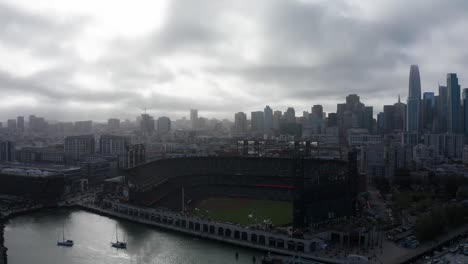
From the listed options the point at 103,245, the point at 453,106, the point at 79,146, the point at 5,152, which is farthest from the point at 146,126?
the point at 103,245

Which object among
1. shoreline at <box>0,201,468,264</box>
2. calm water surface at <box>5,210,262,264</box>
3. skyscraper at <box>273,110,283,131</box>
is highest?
skyscraper at <box>273,110,283,131</box>

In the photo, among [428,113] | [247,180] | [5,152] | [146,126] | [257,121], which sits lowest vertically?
[247,180]

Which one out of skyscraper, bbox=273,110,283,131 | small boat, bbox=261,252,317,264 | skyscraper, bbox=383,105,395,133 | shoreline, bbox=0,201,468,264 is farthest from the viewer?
skyscraper, bbox=273,110,283,131

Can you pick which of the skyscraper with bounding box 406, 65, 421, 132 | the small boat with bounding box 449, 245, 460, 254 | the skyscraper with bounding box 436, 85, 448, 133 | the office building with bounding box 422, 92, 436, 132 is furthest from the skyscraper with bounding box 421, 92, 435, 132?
the small boat with bounding box 449, 245, 460, 254

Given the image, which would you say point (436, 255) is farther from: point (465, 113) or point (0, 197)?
point (465, 113)

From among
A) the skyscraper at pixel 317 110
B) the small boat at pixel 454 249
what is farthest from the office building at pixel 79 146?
the skyscraper at pixel 317 110

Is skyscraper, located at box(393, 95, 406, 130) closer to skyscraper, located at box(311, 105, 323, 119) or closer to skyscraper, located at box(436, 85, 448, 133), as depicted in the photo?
skyscraper, located at box(436, 85, 448, 133)

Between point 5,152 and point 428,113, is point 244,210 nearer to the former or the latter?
point 5,152
